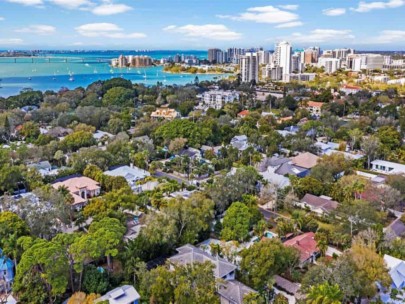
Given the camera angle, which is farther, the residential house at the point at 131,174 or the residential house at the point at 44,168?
the residential house at the point at 44,168

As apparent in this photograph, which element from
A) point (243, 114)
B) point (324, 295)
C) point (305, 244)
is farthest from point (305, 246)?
point (243, 114)

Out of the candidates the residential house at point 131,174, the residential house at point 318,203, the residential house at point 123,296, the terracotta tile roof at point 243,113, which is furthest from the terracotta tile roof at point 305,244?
the terracotta tile roof at point 243,113

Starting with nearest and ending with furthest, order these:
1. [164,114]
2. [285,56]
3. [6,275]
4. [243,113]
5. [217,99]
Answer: [6,275]
[164,114]
[243,113]
[217,99]
[285,56]

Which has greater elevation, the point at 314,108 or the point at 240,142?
the point at 314,108

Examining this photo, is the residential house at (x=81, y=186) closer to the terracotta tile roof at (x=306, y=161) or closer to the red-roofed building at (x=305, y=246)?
the red-roofed building at (x=305, y=246)

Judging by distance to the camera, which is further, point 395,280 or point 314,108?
point 314,108

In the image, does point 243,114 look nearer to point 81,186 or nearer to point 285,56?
point 81,186

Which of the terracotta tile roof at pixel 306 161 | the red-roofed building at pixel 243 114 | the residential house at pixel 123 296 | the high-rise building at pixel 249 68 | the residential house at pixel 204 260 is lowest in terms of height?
the residential house at pixel 123 296
